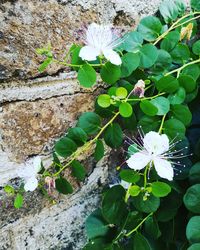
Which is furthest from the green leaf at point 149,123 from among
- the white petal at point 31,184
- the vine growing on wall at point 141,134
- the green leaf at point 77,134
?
the white petal at point 31,184

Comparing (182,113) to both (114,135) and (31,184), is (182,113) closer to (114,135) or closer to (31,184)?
(114,135)

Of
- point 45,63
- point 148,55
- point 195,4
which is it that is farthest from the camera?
point 195,4

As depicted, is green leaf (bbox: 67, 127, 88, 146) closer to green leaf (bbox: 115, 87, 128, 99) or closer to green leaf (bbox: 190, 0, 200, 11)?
→ green leaf (bbox: 115, 87, 128, 99)

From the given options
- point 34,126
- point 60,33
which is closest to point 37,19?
point 60,33

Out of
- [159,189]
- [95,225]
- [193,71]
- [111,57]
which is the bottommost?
[95,225]

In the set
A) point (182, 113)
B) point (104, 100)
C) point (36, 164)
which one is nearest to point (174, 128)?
point (182, 113)

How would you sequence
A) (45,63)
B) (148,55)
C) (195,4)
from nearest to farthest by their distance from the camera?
1. (45,63)
2. (148,55)
3. (195,4)

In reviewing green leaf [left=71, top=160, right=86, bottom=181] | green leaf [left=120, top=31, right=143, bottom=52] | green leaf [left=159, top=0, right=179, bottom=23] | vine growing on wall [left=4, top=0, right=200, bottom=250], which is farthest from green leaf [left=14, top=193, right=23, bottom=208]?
green leaf [left=159, top=0, right=179, bottom=23]
